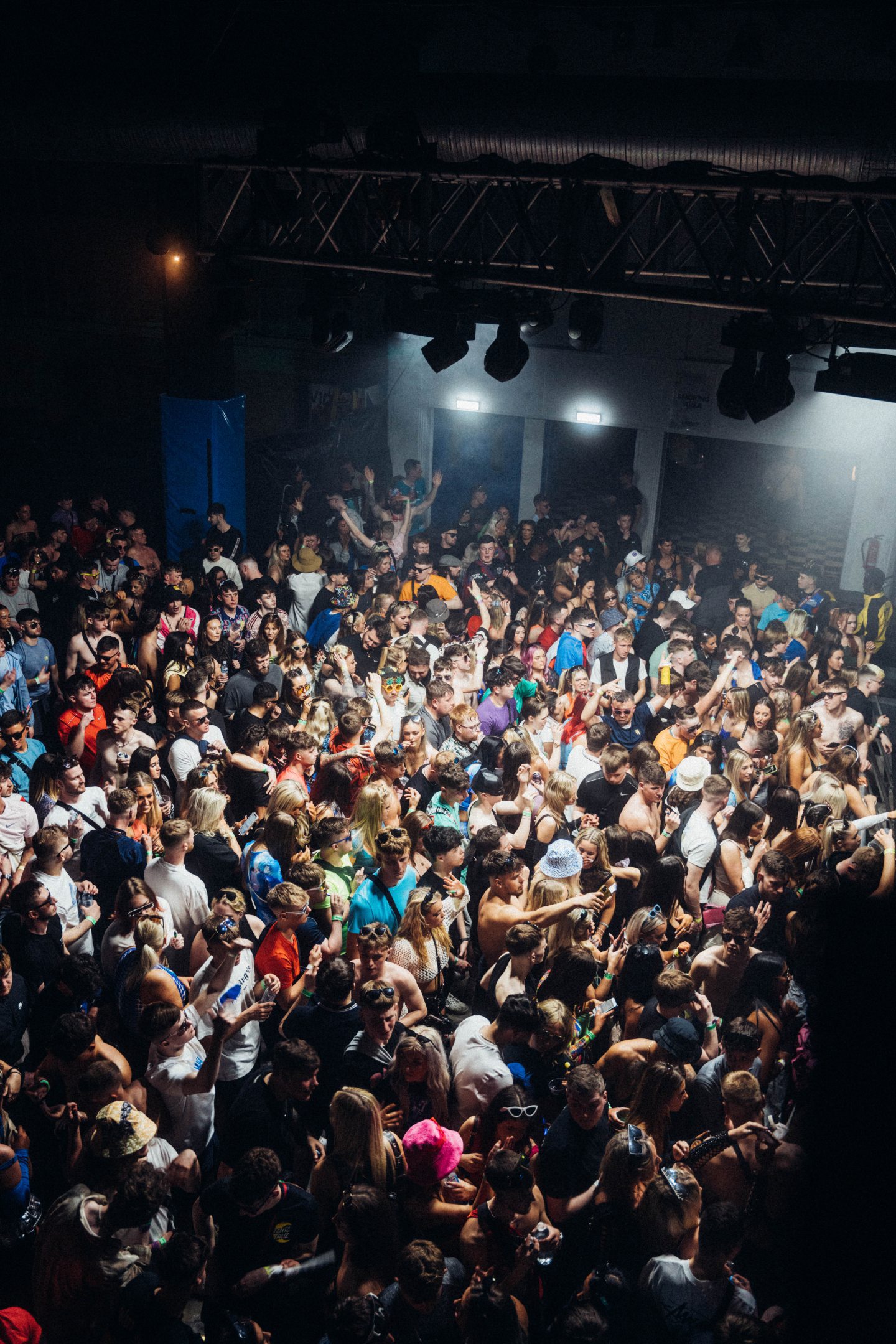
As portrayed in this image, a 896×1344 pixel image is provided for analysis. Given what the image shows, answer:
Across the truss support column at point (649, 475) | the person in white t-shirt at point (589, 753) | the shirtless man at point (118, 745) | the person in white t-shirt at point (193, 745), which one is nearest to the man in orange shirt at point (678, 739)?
the person in white t-shirt at point (589, 753)

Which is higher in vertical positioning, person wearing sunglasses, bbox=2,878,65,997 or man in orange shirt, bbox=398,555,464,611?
man in orange shirt, bbox=398,555,464,611

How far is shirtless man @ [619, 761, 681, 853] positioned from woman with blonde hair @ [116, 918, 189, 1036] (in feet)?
7.54

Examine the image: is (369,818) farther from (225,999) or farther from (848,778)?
→ (848,778)

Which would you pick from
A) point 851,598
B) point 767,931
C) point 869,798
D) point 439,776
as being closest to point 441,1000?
point 439,776

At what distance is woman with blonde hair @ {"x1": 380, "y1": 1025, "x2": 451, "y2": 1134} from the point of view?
138 inches

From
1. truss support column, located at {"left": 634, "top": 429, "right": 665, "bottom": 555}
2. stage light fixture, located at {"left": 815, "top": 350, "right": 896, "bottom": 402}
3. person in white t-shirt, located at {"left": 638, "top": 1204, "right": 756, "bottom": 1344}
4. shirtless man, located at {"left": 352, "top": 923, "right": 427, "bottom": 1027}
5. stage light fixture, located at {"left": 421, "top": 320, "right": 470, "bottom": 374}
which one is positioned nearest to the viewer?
person in white t-shirt, located at {"left": 638, "top": 1204, "right": 756, "bottom": 1344}

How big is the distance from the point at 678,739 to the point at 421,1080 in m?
2.98

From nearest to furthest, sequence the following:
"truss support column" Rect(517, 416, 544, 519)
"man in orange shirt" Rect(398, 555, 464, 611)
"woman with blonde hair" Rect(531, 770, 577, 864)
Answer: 1. "woman with blonde hair" Rect(531, 770, 577, 864)
2. "man in orange shirt" Rect(398, 555, 464, 611)
3. "truss support column" Rect(517, 416, 544, 519)

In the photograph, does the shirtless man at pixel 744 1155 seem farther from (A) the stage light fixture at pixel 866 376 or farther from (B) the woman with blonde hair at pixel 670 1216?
(A) the stage light fixture at pixel 866 376

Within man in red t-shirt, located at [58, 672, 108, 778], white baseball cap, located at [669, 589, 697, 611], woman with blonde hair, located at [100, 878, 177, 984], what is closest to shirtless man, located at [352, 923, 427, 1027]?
woman with blonde hair, located at [100, 878, 177, 984]

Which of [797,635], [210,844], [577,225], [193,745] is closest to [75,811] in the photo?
[210,844]

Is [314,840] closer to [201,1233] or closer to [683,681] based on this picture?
[201,1233]

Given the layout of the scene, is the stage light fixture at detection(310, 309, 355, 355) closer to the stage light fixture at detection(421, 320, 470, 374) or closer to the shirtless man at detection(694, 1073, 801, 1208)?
the stage light fixture at detection(421, 320, 470, 374)

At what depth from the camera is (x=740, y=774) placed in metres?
5.52
